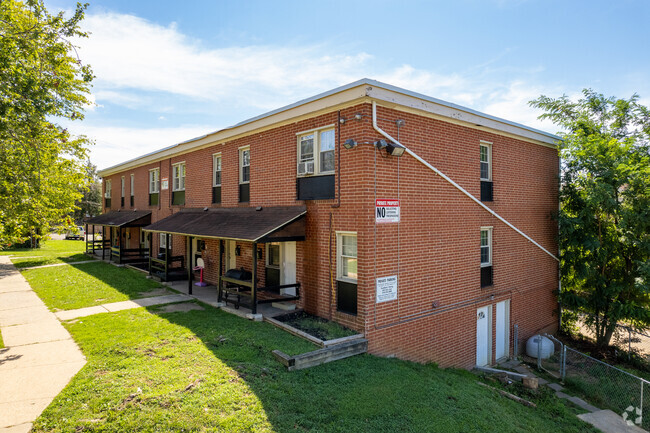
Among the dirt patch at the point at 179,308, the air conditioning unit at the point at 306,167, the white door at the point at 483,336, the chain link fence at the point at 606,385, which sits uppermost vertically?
the air conditioning unit at the point at 306,167

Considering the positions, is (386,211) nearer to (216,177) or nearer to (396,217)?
(396,217)

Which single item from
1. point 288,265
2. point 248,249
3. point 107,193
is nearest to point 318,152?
point 288,265

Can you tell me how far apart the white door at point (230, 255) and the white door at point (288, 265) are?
324 cm

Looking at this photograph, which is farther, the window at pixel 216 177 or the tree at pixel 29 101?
the window at pixel 216 177

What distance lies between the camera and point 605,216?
41.4ft

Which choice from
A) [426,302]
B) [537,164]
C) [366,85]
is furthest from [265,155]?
[537,164]

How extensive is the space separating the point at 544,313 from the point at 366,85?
1140cm

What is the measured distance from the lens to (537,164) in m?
13.7

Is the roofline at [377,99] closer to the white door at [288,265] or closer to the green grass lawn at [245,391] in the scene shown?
the white door at [288,265]

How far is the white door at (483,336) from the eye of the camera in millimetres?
11625

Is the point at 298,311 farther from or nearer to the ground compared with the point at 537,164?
nearer to the ground

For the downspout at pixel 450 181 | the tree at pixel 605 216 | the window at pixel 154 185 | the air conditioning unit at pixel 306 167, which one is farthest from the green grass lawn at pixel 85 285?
the tree at pixel 605 216

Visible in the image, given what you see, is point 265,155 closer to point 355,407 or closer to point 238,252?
point 238,252

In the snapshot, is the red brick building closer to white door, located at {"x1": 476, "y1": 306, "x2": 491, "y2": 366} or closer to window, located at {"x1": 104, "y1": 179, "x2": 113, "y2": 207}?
white door, located at {"x1": 476, "y1": 306, "x2": 491, "y2": 366}
